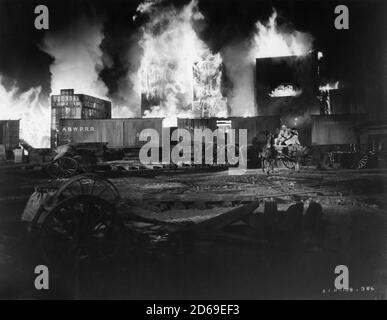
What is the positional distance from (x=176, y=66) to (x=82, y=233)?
3.30 m

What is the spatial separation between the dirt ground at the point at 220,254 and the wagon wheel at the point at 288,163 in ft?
1.30

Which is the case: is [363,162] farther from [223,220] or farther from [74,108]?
[74,108]

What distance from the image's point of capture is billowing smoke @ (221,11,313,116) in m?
5.80

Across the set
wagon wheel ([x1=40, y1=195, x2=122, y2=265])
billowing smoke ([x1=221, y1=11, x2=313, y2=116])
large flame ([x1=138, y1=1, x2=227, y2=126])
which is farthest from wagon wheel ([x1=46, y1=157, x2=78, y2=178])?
billowing smoke ([x1=221, y1=11, x2=313, y2=116])

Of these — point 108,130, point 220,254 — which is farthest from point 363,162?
point 108,130

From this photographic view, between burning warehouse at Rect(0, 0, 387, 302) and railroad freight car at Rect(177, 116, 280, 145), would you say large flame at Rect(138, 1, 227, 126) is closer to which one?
burning warehouse at Rect(0, 0, 387, 302)

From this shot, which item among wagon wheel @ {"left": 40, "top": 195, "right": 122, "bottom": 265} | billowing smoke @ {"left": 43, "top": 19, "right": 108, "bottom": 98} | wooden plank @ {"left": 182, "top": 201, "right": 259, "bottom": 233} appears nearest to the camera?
wagon wheel @ {"left": 40, "top": 195, "right": 122, "bottom": 265}

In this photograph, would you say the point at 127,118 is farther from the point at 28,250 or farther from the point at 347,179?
the point at 347,179

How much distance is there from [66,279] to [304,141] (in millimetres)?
4870

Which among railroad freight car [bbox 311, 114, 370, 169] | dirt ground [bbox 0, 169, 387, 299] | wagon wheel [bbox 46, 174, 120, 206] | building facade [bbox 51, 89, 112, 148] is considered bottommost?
dirt ground [bbox 0, 169, 387, 299]

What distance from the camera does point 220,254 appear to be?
510cm

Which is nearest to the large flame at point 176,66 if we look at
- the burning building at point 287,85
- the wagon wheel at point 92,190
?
the burning building at point 287,85

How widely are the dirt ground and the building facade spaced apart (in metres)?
1.35

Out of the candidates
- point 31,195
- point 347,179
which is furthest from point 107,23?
point 347,179
